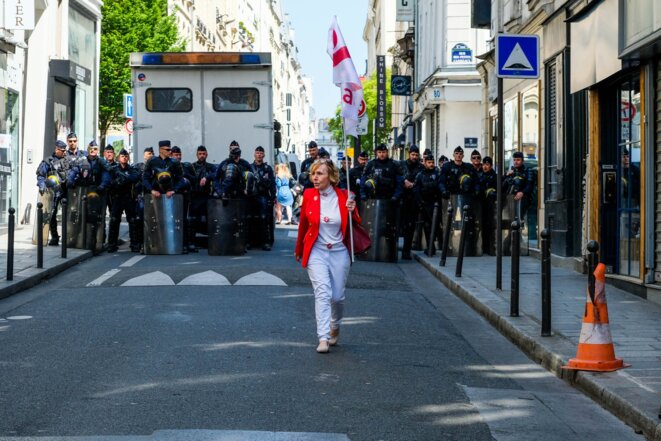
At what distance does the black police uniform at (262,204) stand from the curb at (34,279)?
11.2 feet

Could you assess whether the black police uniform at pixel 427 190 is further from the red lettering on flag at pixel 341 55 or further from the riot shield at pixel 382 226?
the red lettering on flag at pixel 341 55

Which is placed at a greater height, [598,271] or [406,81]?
[406,81]

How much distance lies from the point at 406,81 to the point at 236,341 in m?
42.0

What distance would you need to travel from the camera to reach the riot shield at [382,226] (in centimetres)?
1938

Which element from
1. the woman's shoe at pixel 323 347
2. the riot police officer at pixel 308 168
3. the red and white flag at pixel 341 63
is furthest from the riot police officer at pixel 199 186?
the woman's shoe at pixel 323 347

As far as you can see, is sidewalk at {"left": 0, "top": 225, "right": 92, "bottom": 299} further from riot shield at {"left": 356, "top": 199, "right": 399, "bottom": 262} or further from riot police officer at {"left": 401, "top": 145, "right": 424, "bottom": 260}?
riot police officer at {"left": 401, "top": 145, "right": 424, "bottom": 260}

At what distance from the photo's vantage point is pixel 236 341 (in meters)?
9.80

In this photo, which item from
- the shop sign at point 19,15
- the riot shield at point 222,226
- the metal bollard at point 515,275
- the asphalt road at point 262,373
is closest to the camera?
the asphalt road at point 262,373

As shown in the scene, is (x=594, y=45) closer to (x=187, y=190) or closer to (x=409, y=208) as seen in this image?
(x=409, y=208)

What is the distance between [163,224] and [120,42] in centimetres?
3545

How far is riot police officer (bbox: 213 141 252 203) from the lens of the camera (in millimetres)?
19500

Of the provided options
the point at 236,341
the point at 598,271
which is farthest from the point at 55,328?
the point at 598,271

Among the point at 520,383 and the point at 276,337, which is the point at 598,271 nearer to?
the point at 520,383

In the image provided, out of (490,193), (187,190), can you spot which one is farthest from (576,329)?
(490,193)
